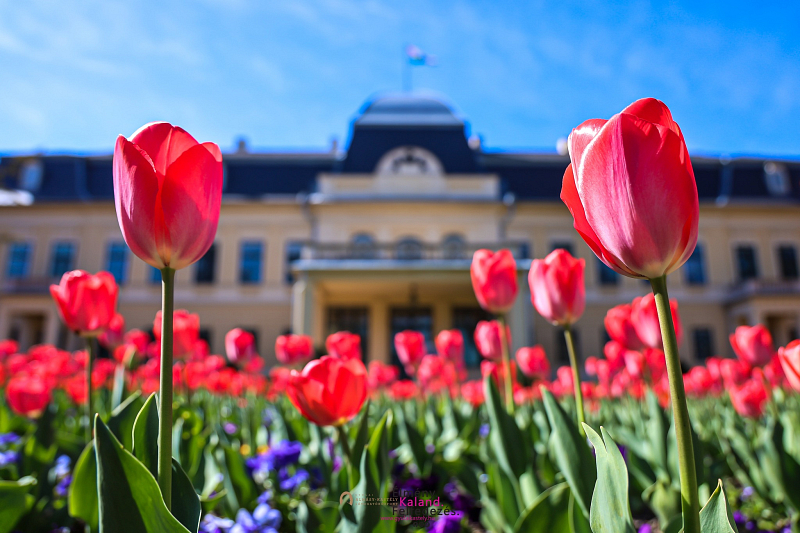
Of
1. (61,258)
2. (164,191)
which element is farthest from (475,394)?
(61,258)

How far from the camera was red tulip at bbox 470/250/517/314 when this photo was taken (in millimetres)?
1408

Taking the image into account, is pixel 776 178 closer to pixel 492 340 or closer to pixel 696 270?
pixel 696 270

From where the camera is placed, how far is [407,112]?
19312 mm

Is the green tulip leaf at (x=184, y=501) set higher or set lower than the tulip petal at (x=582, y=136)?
lower

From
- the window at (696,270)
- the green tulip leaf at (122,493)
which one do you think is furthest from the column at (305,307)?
the window at (696,270)

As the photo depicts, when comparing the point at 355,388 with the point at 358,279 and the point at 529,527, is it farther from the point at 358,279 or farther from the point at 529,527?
the point at 358,279

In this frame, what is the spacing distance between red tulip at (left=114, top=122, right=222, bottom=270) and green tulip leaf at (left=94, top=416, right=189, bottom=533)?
0.21 meters

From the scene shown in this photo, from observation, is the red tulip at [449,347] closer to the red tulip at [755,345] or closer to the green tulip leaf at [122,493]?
the red tulip at [755,345]

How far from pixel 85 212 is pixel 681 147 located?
2136 centimetres

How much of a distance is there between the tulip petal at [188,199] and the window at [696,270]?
19.8 meters

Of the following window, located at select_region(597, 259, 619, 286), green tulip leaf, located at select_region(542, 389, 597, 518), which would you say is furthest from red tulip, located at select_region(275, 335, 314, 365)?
window, located at select_region(597, 259, 619, 286)

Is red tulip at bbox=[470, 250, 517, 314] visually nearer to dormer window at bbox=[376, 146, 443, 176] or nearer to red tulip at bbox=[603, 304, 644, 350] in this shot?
red tulip at bbox=[603, 304, 644, 350]

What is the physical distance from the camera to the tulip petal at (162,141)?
60 centimetres

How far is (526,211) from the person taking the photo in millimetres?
18141
